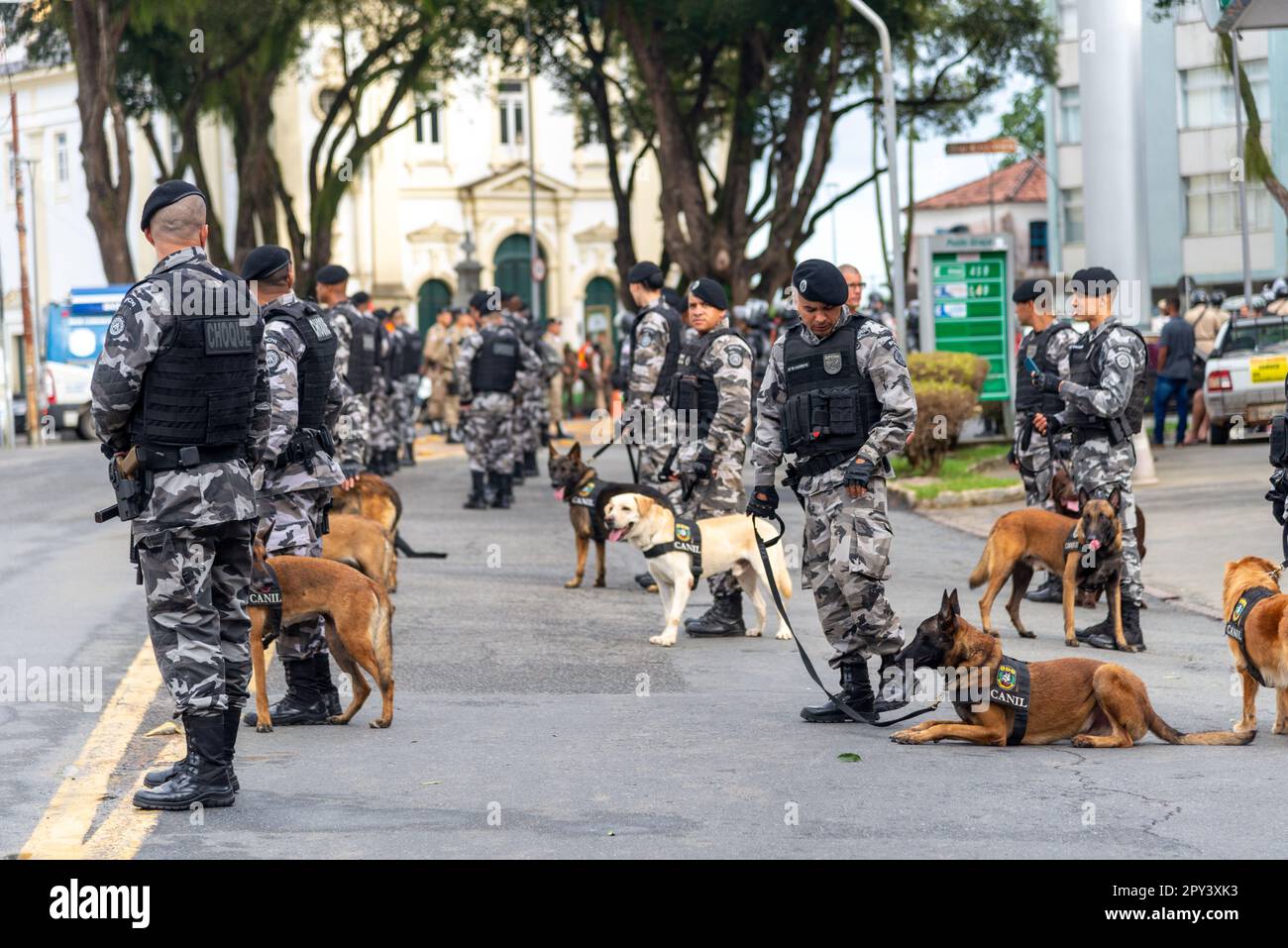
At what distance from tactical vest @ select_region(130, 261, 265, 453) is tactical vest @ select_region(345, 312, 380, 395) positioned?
8872 millimetres

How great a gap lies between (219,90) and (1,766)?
98.4 feet

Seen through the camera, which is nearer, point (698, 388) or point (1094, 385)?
point (1094, 385)

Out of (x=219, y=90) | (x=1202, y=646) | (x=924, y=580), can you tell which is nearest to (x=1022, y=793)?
(x=1202, y=646)

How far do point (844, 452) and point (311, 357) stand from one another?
2.44 meters

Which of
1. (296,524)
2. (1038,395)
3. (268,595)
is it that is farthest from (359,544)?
(1038,395)

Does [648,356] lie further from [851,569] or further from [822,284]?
[851,569]

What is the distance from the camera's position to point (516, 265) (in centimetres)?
6056

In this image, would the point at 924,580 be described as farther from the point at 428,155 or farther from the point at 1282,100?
the point at 428,155

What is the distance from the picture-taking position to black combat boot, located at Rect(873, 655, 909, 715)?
8.06m

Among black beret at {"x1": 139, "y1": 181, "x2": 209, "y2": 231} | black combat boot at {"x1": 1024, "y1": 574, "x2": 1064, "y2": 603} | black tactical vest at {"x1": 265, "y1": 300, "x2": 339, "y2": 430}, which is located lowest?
black combat boot at {"x1": 1024, "y1": 574, "x2": 1064, "y2": 603}

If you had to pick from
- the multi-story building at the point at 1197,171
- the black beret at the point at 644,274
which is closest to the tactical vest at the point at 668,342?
the black beret at the point at 644,274

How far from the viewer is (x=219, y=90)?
3522cm

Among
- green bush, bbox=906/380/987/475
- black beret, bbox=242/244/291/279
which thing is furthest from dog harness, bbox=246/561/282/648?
green bush, bbox=906/380/987/475

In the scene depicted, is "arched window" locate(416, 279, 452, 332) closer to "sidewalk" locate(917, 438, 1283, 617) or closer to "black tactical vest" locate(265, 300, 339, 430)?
"sidewalk" locate(917, 438, 1283, 617)
